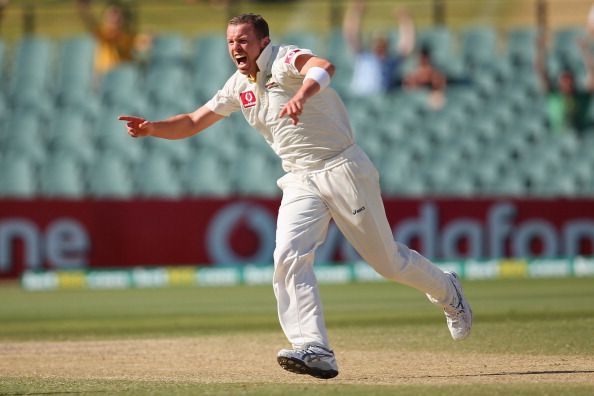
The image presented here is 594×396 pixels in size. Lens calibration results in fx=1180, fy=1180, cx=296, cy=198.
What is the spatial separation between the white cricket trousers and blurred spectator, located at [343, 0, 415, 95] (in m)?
9.84

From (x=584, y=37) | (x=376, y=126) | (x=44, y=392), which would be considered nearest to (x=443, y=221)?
(x=376, y=126)

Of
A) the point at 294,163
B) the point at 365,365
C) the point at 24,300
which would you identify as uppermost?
the point at 294,163

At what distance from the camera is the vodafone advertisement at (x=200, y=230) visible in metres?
13.3

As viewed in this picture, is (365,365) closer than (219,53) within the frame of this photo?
Yes

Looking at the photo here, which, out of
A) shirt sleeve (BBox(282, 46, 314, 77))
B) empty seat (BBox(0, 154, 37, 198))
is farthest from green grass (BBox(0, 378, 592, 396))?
empty seat (BBox(0, 154, 37, 198))

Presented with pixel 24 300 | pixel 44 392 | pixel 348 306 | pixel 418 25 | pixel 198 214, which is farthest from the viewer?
pixel 418 25

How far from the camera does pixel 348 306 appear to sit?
10.4m

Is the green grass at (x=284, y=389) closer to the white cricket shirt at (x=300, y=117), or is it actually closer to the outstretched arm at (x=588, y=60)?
the white cricket shirt at (x=300, y=117)

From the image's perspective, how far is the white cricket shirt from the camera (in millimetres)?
5789

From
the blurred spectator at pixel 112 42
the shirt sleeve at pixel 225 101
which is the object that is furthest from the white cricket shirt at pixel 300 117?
the blurred spectator at pixel 112 42

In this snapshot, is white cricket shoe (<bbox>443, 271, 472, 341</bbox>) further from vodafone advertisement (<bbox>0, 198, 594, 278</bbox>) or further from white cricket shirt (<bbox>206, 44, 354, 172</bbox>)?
vodafone advertisement (<bbox>0, 198, 594, 278</bbox>)

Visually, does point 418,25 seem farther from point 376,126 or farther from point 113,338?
point 113,338

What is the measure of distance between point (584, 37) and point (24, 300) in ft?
29.7

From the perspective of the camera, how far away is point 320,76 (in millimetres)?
5387
